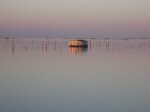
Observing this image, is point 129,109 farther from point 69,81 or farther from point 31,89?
point 69,81

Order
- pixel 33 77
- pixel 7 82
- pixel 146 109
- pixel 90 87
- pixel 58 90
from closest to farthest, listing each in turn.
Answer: pixel 146 109
pixel 58 90
pixel 90 87
pixel 7 82
pixel 33 77

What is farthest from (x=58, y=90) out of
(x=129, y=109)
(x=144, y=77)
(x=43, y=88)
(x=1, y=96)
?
(x=144, y=77)

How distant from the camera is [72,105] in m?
15.8

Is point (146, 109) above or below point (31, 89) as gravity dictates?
below

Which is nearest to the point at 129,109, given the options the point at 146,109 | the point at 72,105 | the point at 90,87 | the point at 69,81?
the point at 146,109

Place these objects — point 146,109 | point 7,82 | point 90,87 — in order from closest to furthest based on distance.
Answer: point 146,109 < point 90,87 < point 7,82

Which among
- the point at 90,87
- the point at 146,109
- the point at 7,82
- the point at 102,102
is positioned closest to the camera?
the point at 146,109

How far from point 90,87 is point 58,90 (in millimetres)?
2289

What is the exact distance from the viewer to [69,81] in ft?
77.7

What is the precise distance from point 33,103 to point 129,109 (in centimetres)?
446

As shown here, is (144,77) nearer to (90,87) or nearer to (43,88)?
(90,87)

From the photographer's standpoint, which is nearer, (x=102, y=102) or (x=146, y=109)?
(x=146, y=109)

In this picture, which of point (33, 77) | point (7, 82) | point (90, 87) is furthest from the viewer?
point (33, 77)

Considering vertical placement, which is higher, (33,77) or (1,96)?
(33,77)
